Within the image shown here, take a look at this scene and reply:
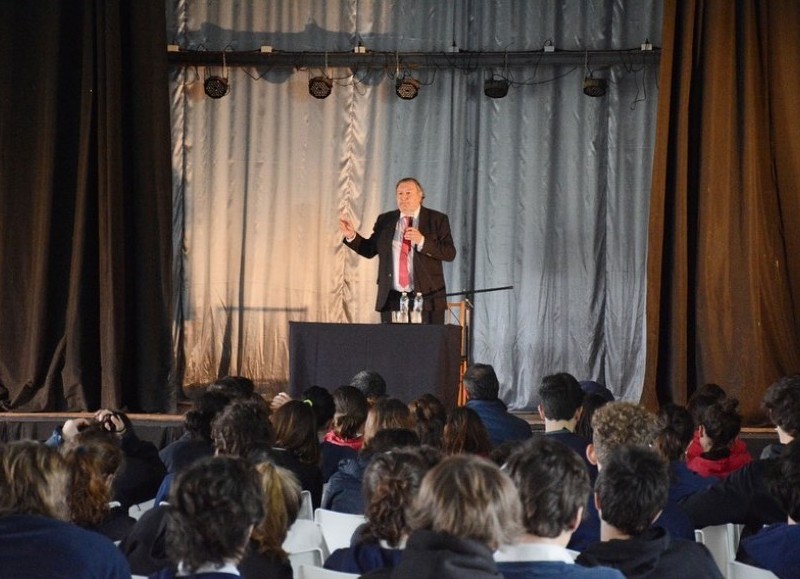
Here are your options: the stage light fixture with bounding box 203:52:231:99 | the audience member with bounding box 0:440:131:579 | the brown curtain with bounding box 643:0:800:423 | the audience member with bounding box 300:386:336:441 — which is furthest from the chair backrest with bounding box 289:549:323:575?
the stage light fixture with bounding box 203:52:231:99

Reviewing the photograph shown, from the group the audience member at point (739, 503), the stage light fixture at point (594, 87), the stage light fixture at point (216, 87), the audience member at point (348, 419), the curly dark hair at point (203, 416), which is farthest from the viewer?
the stage light fixture at point (216, 87)

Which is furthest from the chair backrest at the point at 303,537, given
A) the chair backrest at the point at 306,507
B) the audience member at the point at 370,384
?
the audience member at the point at 370,384

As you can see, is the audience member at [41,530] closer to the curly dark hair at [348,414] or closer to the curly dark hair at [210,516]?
the curly dark hair at [210,516]

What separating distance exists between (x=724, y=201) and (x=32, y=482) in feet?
20.5

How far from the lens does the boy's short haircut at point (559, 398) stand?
4645 mm

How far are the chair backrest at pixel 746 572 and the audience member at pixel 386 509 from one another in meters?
0.84

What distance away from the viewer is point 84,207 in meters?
8.25

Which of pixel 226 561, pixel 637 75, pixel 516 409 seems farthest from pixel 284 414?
pixel 637 75

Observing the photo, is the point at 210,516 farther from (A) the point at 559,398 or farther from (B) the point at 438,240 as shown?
(B) the point at 438,240

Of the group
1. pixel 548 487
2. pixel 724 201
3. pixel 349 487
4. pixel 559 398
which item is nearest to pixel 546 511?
pixel 548 487

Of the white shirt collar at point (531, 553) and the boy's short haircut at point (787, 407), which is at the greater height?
the boy's short haircut at point (787, 407)

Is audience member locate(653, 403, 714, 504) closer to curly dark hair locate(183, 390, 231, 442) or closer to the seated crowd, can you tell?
the seated crowd

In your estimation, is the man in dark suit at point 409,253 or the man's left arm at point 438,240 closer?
the man's left arm at point 438,240

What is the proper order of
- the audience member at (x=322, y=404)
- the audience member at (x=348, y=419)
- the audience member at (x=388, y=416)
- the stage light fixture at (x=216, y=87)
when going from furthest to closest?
the stage light fixture at (x=216, y=87) < the audience member at (x=322, y=404) < the audience member at (x=348, y=419) < the audience member at (x=388, y=416)
